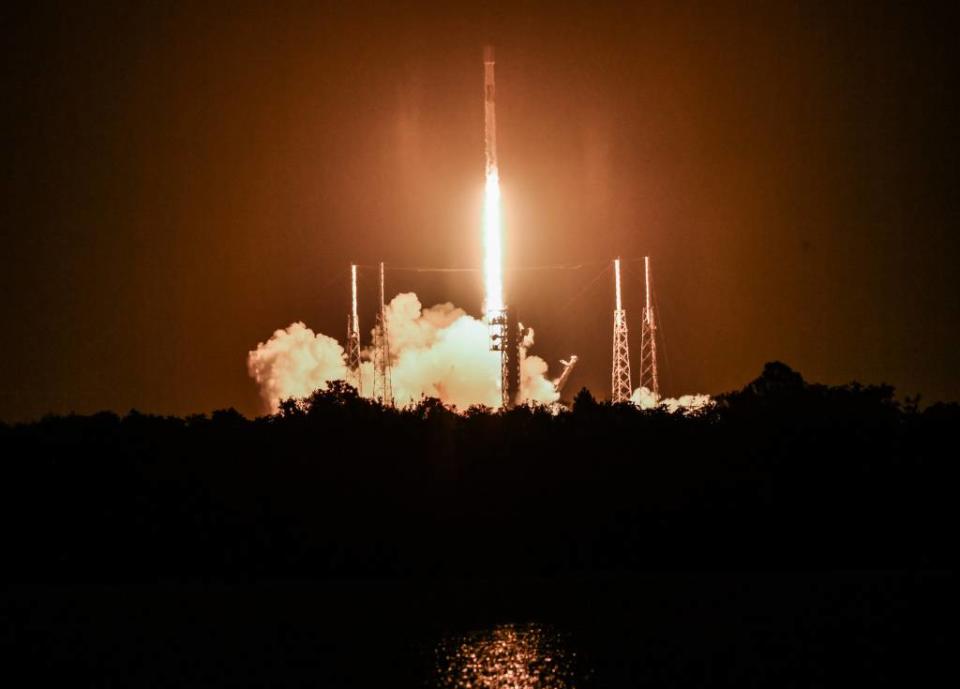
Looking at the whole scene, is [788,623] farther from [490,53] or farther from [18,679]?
[490,53]

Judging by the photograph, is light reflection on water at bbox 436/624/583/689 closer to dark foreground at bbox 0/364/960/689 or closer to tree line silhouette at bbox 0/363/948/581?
dark foreground at bbox 0/364/960/689

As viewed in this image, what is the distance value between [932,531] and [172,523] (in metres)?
18.1

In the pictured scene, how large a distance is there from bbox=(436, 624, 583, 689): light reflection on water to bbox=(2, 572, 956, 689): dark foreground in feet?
0.16

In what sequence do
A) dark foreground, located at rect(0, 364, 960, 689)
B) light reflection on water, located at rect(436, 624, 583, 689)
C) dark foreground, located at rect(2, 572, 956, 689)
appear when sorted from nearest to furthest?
light reflection on water, located at rect(436, 624, 583, 689), dark foreground, located at rect(2, 572, 956, 689), dark foreground, located at rect(0, 364, 960, 689)

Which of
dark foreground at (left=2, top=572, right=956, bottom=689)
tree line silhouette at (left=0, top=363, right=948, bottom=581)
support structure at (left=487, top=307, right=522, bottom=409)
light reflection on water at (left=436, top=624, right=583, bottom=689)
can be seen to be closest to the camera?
light reflection on water at (left=436, top=624, right=583, bottom=689)

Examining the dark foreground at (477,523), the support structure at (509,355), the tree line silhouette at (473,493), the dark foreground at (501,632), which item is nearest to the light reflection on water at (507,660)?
the dark foreground at (501,632)

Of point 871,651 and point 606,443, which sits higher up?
point 606,443

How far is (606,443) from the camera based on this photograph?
111ft

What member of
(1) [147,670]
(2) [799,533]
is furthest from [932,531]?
(1) [147,670]

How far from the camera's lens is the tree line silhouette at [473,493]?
3072cm

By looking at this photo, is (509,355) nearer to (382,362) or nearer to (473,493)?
(382,362)

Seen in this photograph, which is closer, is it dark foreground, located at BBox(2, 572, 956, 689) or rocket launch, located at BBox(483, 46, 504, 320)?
dark foreground, located at BBox(2, 572, 956, 689)

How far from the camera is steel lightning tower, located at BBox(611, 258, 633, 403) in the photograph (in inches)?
1891

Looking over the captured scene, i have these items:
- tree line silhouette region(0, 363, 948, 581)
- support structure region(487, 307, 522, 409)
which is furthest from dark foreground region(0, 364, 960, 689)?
support structure region(487, 307, 522, 409)
